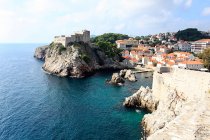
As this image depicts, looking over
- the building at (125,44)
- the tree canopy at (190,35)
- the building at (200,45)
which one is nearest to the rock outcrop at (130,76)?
the building at (125,44)

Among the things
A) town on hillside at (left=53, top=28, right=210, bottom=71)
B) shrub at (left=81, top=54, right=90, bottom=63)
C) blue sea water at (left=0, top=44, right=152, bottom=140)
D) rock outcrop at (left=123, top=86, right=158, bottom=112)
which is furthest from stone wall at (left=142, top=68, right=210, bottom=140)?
shrub at (left=81, top=54, right=90, bottom=63)

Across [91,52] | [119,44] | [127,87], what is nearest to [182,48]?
[119,44]

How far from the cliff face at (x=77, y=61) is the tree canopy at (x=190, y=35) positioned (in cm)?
7971

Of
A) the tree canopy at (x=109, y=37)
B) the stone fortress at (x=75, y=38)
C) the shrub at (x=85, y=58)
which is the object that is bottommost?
the shrub at (x=85, y=58)

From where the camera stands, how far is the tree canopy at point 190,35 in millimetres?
156125

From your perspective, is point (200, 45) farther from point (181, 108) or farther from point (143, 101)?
point (181, 108)

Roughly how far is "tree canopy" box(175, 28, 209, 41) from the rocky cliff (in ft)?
411

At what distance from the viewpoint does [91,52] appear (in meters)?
90.6

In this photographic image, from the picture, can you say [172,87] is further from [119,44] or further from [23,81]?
[119,44]

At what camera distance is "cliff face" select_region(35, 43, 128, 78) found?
76.8 metres

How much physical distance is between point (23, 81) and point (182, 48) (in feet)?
301

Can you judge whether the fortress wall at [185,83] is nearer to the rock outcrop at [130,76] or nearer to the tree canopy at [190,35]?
the rock outcrop at [130,76]

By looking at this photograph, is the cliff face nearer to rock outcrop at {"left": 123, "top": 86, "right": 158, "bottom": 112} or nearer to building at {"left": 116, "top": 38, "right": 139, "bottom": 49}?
rock outcrop at {"left": 123, "top": 86, "right": 158, "bottom": 112}

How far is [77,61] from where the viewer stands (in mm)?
78062
